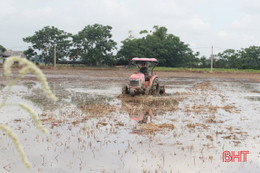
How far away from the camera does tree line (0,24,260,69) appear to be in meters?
55.5

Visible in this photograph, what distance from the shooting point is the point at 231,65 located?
65000mm

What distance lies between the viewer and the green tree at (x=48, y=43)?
182 ft

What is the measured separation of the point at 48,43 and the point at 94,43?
9.05m

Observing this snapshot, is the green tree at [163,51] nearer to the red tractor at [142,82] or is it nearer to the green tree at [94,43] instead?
the green tree at [94,43]

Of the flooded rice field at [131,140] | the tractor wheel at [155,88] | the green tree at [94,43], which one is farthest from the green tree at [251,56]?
the flooded rice field at [131,140]

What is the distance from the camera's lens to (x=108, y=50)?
56.3 metres

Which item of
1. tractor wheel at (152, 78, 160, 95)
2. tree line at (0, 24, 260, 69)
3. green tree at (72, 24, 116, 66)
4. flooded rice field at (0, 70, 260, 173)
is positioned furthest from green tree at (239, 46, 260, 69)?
flooded rice field at (0, 70, 260, 173)

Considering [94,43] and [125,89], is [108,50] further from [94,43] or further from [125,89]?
[125,89]

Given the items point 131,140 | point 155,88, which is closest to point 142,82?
point 155,88

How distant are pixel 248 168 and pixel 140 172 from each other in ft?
6.45

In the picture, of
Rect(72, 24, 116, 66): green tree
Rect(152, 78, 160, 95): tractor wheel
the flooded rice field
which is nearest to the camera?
the flooded rice field

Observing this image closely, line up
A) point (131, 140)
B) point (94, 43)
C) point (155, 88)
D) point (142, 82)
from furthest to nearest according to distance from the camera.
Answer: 1. point (94, 43)
2. point (155, 88)
3. point (142, 82)
4. point (131, 140)

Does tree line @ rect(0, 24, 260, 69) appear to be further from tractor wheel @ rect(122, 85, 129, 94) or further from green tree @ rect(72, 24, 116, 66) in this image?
tractor wheel @ rect(122, 85, 129, 94)

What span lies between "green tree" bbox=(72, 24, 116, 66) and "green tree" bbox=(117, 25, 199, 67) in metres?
3.84
